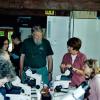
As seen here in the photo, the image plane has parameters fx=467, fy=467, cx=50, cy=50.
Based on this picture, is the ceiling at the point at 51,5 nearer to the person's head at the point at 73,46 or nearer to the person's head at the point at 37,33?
the person's head at the point at 37,33

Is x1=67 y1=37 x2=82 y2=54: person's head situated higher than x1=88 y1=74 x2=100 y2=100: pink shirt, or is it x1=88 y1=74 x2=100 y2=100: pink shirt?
x1=67 y1=37 x2=82 y2=54: person's head

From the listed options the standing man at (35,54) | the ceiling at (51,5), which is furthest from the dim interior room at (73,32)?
the standing man at (35,54)

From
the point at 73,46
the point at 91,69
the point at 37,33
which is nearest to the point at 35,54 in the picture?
the point at 37,33

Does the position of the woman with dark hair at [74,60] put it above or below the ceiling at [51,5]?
below

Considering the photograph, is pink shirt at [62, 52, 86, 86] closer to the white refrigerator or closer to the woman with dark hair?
the woman with dark hair

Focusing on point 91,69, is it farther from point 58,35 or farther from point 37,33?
point 58,35

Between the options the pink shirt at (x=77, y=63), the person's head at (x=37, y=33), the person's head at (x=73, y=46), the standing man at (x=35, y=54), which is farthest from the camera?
the standing man at (x=35, y=54)

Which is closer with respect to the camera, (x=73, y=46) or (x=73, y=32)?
(x=73, y=46)

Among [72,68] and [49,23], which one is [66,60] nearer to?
[72,68]

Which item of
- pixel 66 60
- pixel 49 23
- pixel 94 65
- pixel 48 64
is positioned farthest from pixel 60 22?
pixel 94 65

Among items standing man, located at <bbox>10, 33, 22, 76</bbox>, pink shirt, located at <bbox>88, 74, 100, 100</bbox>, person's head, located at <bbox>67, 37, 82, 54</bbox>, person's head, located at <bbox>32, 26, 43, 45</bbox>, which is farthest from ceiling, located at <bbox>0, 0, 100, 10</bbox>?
pink shirt, located at <bbox>88, 74, 100, 100</bbox>

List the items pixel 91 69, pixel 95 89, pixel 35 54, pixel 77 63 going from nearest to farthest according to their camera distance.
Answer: pixel 95 89 < pixel 91 69 < pixel 77 63 < pixel 35 54

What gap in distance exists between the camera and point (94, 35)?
8.89m

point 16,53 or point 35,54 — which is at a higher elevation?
point 35,54
